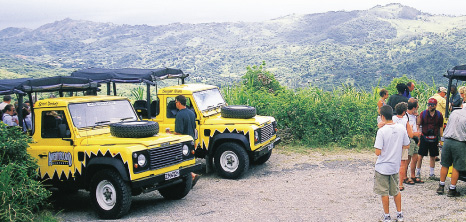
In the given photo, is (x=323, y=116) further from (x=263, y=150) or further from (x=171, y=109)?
(x=171, y=109)

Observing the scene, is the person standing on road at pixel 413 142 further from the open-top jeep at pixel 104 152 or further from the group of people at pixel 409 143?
the open-top jeep at pixel 104 152

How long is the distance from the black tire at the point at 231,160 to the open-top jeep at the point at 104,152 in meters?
1.91

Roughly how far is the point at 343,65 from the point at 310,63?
6.58 meters

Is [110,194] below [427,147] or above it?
below

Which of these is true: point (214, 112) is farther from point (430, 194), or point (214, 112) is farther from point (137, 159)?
point (430, 194)

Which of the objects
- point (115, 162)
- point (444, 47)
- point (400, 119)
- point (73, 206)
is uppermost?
point (444, 47)

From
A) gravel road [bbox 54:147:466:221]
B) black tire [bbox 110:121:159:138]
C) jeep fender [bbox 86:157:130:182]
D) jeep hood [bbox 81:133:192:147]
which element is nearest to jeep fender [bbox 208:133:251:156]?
gravel road [bbox 54:147:466:221]

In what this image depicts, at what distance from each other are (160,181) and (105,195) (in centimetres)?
91

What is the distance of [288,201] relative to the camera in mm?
8047

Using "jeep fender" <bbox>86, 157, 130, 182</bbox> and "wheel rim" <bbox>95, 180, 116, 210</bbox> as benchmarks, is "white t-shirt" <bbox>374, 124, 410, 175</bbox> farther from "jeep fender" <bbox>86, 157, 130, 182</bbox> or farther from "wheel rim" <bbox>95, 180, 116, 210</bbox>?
"wheel rim" <bbox>95, 180, 116, 210</bbox>

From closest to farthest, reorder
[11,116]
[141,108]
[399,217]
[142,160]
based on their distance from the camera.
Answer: [399,217] < [142,160] < [11,116] < [141,108]

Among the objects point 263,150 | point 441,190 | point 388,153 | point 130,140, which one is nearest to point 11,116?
point 130,140

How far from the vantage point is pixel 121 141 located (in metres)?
7.20

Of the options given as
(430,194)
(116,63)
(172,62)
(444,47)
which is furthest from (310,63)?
(430,194)
